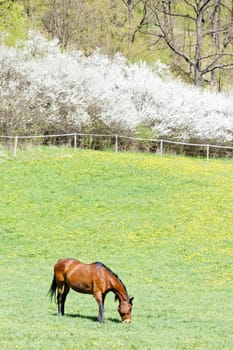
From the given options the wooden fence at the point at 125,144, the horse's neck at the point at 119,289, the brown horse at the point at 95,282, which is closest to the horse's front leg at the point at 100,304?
the brown horse at the point at 95,282

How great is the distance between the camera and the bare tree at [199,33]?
203ft

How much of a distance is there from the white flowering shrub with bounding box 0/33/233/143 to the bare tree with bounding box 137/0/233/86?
551cm

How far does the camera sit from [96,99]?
49.2 metres

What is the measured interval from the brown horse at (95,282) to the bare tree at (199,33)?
47.1 m

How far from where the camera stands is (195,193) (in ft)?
109

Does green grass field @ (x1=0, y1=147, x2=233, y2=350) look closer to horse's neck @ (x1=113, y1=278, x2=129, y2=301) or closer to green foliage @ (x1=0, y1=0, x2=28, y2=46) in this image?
horse's neck @ (x1=113, y1=278, x2=129, y2=301)

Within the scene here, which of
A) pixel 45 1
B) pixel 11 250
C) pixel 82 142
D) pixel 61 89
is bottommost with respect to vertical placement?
pixel 11 250

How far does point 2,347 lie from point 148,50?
2430 inches

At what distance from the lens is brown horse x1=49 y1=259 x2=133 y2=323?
497 inches

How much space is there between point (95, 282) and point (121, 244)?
12.1 metres

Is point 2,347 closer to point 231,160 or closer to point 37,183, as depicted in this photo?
point 37,183

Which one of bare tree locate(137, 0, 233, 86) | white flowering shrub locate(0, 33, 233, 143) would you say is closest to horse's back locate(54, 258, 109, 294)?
white flowering shrub locate(0, 33, 233, 143)

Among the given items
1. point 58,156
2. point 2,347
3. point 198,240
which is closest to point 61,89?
point 58,156

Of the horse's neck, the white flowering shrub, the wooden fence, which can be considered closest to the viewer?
the horse's neck
